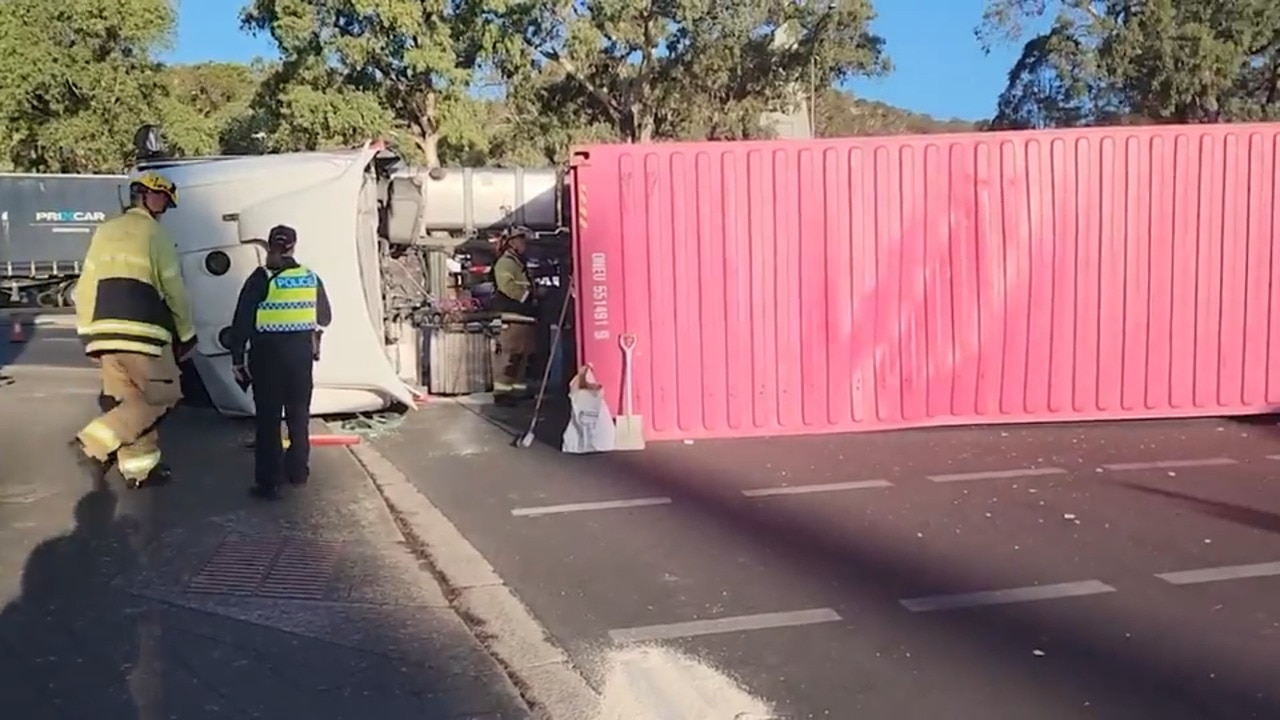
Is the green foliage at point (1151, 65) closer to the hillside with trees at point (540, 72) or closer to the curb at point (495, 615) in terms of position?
the hillside with trees at point (540, 72)

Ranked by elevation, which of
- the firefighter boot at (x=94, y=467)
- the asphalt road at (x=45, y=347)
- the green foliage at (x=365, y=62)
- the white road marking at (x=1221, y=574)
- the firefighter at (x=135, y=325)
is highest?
the green foliage at (x=365, y=62)

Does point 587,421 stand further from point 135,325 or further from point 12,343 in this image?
point 12,343

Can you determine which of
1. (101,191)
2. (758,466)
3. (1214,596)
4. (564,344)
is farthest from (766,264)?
(101,191)

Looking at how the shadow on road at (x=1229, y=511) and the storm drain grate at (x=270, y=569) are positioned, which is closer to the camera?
the storm drain grate at (x=270, y=569)

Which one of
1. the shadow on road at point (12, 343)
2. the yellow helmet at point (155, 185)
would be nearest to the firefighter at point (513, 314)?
the yellow helmet at point (155, 185)

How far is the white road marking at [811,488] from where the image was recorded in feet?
27.1

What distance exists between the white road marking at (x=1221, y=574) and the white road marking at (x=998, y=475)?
227 centimetres

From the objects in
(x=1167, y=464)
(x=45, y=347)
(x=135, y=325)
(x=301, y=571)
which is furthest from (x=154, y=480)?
(x=45, y=347)

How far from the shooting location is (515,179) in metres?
13.4

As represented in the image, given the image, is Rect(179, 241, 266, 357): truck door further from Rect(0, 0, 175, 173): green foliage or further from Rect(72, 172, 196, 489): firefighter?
Rect(0, 0, 175, 173): green foliage

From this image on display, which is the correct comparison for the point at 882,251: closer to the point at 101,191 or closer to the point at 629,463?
the point at 629,463

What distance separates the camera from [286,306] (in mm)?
8016

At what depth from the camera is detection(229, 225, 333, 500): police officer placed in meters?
8.00

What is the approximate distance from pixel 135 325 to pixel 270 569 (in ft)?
7.64
